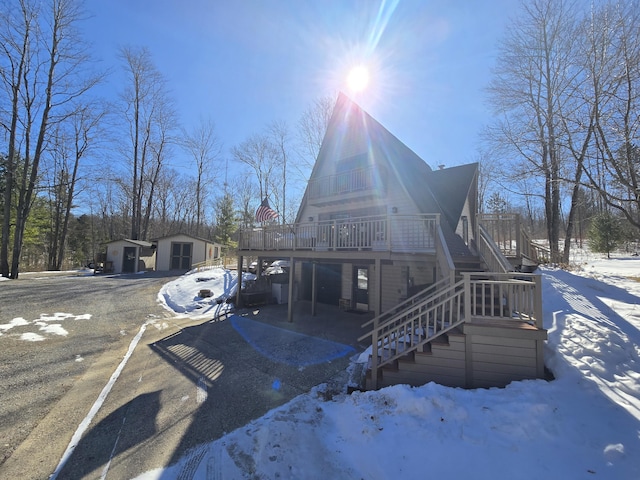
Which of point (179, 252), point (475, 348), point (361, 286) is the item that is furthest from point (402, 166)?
point (179, 252)

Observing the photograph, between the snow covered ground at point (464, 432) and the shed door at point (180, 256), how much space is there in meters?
22.4

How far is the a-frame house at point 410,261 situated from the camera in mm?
4316

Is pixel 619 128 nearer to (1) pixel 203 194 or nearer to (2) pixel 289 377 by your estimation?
(2) pixel 289 377

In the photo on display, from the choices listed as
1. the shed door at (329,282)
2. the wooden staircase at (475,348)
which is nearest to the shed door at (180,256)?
the shed door at (329,282)

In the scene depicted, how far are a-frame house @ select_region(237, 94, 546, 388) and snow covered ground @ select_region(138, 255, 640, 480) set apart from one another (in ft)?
1.81

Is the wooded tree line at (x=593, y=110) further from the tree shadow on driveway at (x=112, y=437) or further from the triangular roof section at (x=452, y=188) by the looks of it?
the tree shadow on driveway at (x=112, y=437)

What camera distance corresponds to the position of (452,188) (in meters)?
10.8

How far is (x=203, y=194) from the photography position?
32.2 m

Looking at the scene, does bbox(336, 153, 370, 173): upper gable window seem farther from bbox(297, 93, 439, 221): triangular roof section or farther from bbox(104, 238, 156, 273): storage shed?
bbox(104, 238, 156, 273): storage shed

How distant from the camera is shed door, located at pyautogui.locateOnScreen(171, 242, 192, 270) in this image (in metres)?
23.2

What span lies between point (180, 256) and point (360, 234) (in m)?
20.8

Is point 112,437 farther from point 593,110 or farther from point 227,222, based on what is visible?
point 227,222

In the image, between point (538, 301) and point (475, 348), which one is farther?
point (475, 348)

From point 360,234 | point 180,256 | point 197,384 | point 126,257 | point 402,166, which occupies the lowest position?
point 197,384
